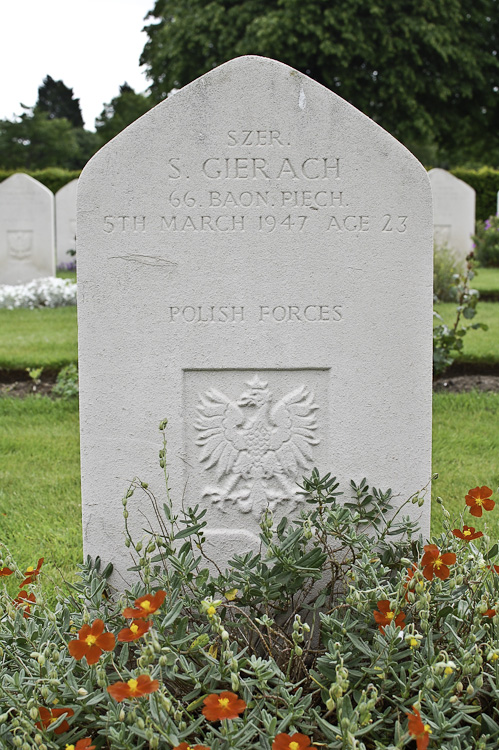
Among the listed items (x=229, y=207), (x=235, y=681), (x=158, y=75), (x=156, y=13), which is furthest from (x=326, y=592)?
(x=156, y=13)

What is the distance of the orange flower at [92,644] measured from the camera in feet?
5.41

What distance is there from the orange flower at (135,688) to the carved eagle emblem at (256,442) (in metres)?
1.08

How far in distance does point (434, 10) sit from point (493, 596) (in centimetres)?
2138

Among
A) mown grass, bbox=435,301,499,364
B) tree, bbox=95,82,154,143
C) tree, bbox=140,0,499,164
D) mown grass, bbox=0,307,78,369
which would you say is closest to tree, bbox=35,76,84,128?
tree, bbox=95,82,154,143

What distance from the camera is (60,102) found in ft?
174

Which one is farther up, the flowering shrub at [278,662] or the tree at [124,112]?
the tree at [124,112]

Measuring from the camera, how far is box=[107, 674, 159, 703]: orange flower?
1.46 m

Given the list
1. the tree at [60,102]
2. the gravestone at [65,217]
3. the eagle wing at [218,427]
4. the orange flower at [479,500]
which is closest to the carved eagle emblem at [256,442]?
the eagle wing at [218,427]

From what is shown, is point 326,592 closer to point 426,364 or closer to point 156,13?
point 426,364

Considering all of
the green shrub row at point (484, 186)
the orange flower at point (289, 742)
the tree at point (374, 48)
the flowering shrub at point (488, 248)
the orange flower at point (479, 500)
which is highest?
the tree at point (374, 48)

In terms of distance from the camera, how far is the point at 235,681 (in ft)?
5.07

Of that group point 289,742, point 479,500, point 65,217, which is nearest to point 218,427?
point 479,500

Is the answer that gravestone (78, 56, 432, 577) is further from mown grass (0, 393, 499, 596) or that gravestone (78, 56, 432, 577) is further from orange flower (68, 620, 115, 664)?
mown grass (0, 393, 499, 596)

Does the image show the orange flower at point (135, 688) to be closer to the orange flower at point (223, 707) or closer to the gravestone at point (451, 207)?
the orange flower at point (223, 707)
